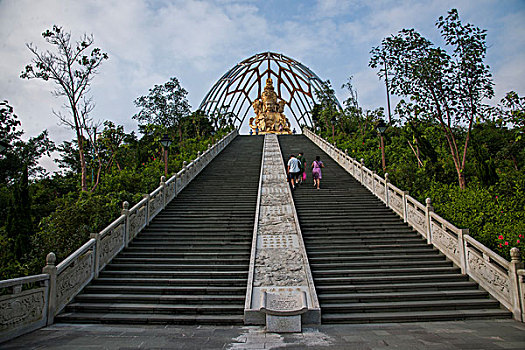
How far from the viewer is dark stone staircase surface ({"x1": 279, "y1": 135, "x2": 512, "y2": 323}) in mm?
5953

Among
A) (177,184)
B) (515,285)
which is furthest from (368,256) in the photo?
(177,184)

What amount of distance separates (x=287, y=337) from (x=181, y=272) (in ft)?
9.87

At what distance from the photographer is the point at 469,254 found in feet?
22.6

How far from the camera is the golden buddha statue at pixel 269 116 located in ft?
133

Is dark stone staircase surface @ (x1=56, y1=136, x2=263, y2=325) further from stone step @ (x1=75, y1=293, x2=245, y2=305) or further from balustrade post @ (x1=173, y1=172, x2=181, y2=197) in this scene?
balustrade post @ (x1=173, y1=172, x2=181, y2=197)

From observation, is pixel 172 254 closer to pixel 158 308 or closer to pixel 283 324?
pixel 158 308

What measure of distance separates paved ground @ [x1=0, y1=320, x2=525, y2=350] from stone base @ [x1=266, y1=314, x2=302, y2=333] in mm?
118

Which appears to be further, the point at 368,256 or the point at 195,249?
the point at 195,249

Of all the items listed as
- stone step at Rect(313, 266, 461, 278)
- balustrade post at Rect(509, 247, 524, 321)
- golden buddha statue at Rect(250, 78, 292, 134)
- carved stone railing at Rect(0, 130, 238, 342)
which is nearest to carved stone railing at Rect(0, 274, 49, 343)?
carved stone railing at Rect(0, 130, 238, 342)

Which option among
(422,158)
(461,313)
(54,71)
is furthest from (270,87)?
(461,313)

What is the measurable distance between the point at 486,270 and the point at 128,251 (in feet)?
25.8

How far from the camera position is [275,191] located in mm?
12672

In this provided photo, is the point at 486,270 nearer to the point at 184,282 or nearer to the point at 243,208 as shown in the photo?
the point at 184,282

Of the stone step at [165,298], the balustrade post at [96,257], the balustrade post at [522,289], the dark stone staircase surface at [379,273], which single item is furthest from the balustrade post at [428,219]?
the balustrade post at [96,257]
